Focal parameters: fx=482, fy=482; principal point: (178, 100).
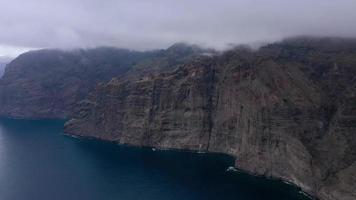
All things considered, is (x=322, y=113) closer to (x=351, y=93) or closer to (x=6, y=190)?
(x=351, y=93)

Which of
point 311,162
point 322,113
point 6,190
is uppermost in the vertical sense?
point 322,113

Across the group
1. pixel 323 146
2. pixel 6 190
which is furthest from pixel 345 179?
pixel 6 190

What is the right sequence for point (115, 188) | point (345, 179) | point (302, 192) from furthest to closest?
point (115, 188) < point (302, 192) < point (345, 179)

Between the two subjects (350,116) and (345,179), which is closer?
(345,179)

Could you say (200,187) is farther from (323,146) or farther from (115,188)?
(323,146)

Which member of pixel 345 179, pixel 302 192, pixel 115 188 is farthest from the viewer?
pixel 115 188

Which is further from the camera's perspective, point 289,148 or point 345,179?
point 289,148

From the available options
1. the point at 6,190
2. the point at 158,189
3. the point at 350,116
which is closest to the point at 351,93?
the point at 350,116

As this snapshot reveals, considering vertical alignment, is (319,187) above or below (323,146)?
below

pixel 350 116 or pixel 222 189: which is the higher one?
pixel 350 116
